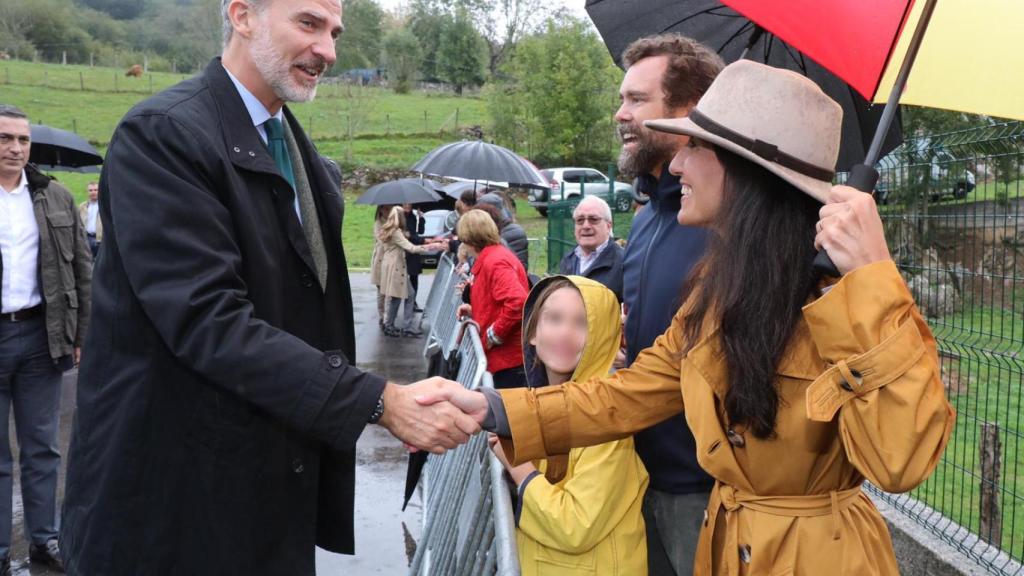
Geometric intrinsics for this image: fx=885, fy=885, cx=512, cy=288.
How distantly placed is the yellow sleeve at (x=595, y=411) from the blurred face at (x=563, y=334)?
641 mm

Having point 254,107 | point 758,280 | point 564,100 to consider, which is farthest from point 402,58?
point 758,280

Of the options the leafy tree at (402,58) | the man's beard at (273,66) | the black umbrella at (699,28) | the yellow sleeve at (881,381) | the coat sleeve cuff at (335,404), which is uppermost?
the leafy tree at (402,58)

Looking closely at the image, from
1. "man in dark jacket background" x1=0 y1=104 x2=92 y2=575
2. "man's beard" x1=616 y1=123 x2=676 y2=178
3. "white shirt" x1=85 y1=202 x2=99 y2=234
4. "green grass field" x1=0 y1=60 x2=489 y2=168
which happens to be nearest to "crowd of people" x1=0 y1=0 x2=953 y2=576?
"man's beard" x1=616 y1=123 x2=676 y2=178

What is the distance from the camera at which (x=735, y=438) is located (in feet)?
6.77

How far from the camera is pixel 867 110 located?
3.61 metres

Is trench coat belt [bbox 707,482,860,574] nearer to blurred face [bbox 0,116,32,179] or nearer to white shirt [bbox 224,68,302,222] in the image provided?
white shirt [bbox 224,68,302,222]

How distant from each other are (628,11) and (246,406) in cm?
273

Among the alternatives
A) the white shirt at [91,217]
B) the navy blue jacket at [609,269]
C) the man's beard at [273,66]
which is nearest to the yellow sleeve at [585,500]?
the man's beard at [273,66]

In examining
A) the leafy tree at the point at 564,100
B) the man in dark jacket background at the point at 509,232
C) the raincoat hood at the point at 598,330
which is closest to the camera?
the raincoat hood at the point at 598,330

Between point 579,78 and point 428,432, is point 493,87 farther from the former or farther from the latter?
point 428,432

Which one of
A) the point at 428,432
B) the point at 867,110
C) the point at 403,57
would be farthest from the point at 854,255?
the point at 403,57

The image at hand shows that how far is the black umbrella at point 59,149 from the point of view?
30.6ft

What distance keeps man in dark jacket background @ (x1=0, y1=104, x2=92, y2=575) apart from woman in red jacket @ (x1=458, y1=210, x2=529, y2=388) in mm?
2751

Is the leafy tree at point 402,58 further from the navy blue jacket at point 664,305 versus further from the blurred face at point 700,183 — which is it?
the blurred face at point 700,183
